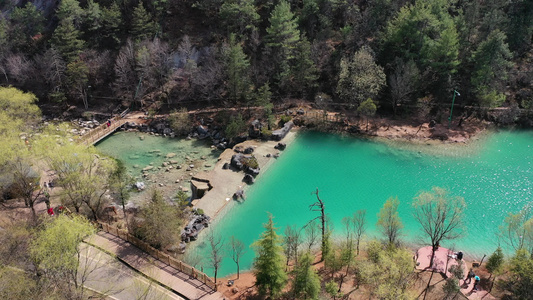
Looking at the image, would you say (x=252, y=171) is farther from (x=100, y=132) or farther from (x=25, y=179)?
(x=100, y=132)

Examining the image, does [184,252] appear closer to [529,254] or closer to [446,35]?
[529,254]

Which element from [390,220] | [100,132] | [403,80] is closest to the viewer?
[390,220]

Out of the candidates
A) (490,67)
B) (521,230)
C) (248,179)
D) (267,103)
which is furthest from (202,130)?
(490,67)

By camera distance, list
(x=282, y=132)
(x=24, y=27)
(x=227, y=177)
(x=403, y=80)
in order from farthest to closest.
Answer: (x=24, y=27)
(x=403, y=80)
(x=282, y=132)
(x=227, y=177)

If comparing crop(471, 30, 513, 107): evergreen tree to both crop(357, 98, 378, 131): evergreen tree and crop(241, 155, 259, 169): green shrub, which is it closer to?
crop(357, 98, 378, 131): evergreen tree

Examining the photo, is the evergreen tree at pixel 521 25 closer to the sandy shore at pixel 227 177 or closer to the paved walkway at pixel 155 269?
the sandy shore at pixel 227 177

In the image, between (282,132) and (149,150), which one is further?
(282,132)

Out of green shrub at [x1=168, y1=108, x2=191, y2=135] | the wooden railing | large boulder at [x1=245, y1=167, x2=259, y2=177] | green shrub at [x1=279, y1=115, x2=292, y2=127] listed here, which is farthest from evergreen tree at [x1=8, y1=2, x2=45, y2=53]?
large boulder at [x1=245, y1=167, x2=259, y2=177]

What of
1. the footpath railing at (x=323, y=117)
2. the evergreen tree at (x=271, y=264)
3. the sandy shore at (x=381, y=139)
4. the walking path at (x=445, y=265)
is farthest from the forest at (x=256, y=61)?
the evergreen tree at (x=271, y=264)
